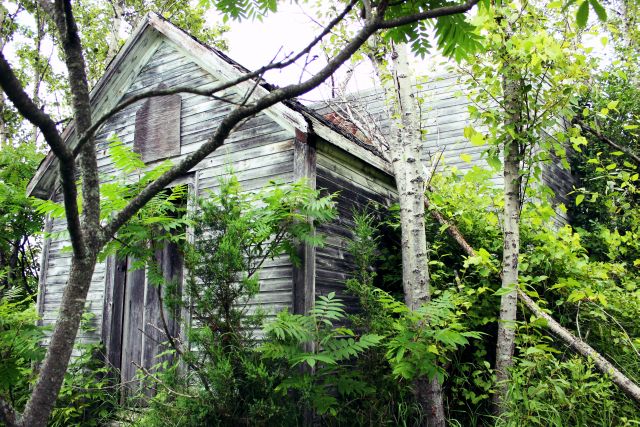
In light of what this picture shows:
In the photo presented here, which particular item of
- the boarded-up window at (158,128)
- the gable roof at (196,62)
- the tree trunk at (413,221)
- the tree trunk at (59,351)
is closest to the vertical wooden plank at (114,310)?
the boarded-up window at (158,128)

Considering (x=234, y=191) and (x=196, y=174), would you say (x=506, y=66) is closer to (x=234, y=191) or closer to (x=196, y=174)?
(x=234, y=191)

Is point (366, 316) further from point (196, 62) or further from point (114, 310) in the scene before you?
point (196, 62)

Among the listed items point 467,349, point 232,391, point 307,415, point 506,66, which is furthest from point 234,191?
point 467,349

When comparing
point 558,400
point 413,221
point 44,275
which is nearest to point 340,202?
point 413,221

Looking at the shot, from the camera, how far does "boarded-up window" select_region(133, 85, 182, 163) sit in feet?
23.4

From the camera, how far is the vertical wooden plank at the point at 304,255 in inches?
215

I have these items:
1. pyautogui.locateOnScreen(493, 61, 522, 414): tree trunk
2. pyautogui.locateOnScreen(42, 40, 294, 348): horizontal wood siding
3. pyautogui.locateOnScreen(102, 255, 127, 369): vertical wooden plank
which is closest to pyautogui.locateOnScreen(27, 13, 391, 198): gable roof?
pyautogui.locateOnScreen(42, 40, 294, 348): horizontal wood siding

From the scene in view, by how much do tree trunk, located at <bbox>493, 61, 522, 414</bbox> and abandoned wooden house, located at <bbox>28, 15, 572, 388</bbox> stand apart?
1.81 m

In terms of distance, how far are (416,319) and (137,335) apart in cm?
422

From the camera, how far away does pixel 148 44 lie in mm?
7609

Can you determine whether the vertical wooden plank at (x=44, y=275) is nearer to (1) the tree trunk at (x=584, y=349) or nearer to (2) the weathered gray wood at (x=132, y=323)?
(2) the weathered gray wood at (x=132, y=323)

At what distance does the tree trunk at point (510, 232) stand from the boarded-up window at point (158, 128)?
4191 millimetres

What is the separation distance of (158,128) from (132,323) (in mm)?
2721

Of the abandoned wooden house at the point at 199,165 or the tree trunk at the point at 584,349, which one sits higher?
the abandoned wooden house at the point at 199,165
